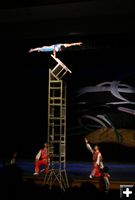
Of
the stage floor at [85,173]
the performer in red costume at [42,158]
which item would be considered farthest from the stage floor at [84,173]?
the performer in red costume at [42,158]

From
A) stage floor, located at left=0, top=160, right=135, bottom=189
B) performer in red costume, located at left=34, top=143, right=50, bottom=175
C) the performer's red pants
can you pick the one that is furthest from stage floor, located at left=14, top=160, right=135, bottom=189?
Answer: performer in red costume, located at left=34, top=143, right=50, bottom=175

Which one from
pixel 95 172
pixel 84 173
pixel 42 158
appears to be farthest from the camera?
pixel 42 158

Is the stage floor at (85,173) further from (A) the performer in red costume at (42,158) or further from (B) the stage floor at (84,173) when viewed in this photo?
(A) the performer in red costume at (42,158)

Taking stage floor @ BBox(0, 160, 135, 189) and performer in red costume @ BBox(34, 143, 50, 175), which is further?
performer in red costume @ BBox(34, 143, 50, 175)

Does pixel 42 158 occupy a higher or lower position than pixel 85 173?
higher

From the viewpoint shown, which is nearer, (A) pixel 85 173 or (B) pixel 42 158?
(A) pixel 85 173

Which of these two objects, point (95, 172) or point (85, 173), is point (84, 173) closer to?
point (85, 173)

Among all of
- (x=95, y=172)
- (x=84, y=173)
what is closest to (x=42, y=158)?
(x=84, y=173)

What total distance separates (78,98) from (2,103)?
2552mm

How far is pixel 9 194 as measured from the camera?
2.34 m

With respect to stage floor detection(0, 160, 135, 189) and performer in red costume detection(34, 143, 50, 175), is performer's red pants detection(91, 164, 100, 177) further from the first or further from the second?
performer in red costume detection(34, 143, 50, 175)

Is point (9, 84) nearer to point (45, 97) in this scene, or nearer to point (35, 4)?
point (45, 97)

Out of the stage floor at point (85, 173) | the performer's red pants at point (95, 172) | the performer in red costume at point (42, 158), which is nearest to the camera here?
the stage floor at point (85, 173)

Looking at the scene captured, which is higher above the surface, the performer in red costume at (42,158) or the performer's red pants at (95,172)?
the performer in red costume at (42,158)
